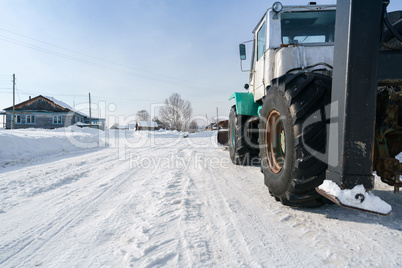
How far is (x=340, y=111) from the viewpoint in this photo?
170 cm

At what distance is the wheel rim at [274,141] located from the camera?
2.80 metres

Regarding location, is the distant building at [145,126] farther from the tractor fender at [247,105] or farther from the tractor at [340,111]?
→ the tractor at [340,111]

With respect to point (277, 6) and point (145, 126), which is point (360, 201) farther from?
point (145, 126)

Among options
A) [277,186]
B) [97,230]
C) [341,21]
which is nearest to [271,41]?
[341,21]

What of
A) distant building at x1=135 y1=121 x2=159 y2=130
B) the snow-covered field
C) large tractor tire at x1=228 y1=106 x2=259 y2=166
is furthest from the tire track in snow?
distant building at x1=135 y1=121 x2=159 y2=130

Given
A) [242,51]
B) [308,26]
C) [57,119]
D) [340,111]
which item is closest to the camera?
[340,111]

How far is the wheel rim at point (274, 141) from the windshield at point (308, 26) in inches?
67.6

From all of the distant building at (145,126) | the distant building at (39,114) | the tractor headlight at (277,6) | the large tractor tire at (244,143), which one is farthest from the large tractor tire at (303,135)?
the distant building at (145,126)

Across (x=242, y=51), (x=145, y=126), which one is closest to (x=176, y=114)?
(x=145, y=126)

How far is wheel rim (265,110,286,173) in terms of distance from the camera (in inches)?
110

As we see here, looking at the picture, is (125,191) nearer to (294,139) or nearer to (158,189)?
(158,189)

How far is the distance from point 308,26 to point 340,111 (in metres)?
2.88

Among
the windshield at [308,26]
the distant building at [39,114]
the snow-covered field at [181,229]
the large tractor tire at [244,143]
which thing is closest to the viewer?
the snow-covered field at [181,229]

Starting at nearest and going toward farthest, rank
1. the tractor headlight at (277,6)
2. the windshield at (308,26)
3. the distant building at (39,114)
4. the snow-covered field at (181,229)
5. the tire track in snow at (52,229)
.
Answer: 1. the snow-covered field at (181,229)
2. the tire track in snow at (52,229)
3. the tractor headlight at (277,6)
4. the windshield at (308,26)
5. the distant building at (39,114)
